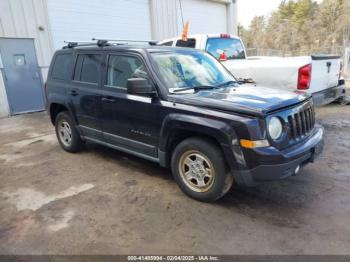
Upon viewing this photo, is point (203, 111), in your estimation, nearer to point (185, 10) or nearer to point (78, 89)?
point (78, 89)

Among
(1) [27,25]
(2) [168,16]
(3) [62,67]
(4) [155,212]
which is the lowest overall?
(4) [155,212]

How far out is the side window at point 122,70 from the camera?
402cm

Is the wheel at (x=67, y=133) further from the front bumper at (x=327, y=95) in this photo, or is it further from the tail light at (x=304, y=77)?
the front bumper at (x=327, y=95)

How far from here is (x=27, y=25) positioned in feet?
31.0

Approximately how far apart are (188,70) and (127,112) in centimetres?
102

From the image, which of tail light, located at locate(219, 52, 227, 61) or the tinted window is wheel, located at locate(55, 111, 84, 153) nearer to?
the tinted window

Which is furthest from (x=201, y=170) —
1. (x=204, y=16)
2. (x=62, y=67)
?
(x=204, y=16)

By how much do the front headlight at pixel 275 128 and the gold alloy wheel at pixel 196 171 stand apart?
2.45 ft

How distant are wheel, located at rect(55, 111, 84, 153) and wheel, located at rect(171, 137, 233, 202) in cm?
244

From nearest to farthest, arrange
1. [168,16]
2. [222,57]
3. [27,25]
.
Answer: [222,57], [27,25], [168,16]

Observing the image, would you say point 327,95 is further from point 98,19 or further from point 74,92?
point 98,19

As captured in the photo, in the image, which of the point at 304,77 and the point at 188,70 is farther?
the point at 304,77

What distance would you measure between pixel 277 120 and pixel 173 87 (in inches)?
52.8

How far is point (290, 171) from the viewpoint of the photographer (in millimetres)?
3137
